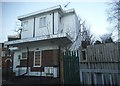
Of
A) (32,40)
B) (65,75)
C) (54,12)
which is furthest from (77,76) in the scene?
(54,12)

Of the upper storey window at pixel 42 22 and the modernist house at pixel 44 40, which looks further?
the upper storey window at pixel 42 22

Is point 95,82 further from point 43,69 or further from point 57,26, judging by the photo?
point 57,26

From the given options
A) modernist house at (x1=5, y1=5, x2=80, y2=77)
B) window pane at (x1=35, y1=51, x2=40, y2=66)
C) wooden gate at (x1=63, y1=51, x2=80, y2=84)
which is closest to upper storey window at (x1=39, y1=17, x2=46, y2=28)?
modernist house at (x1=5, y1=5, x2=80, y2=77)

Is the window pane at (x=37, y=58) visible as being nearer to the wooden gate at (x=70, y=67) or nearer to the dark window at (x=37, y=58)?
the dark window at (x=37, y=58)

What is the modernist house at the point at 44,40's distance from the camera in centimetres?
1209

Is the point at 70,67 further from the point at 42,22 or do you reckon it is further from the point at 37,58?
the point at 42,22

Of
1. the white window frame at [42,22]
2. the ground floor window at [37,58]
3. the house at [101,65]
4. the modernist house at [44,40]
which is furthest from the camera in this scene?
the white window frame at [42,22]

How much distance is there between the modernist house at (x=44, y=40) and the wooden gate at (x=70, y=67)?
4.36 meters

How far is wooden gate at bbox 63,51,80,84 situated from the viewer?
6126 millimetres

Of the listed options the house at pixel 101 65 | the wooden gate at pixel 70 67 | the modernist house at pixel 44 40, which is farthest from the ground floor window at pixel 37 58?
the house at pixel 101 65

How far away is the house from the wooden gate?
2.48 feet

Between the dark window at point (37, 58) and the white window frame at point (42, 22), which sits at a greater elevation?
the white window frame at point (42, 22)

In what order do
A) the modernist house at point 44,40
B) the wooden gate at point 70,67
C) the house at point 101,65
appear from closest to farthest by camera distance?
the house at point 101,65 → the wooden gate at point 70,67 → the modernist house at point 44,40

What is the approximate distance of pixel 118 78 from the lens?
5074 mm
